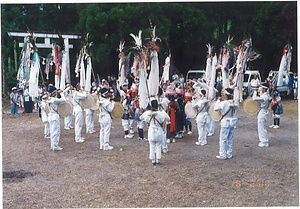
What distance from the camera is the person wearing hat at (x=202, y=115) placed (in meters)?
9.24

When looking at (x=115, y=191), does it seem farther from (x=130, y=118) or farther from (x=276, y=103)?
(x=276, y=103)

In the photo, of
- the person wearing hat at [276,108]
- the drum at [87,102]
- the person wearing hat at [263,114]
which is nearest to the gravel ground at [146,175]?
the person wearing hat at [263,114]

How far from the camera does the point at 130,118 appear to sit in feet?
33.5

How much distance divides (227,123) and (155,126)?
1286 millimetres

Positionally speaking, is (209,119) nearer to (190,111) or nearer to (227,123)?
(190,111)

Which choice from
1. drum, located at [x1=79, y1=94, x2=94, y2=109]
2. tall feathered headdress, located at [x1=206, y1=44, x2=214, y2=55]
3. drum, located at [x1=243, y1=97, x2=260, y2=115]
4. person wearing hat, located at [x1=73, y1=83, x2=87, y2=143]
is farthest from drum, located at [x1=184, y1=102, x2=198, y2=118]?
person wearing hat, located at [x1=73, y1=83, x2=87, y2=143]

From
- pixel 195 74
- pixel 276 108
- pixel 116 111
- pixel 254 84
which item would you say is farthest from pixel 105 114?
pixel 276 108

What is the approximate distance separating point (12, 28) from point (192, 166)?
3772 mm

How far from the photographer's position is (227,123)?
8.05 meters

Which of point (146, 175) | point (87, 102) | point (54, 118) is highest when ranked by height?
point (87, 102)

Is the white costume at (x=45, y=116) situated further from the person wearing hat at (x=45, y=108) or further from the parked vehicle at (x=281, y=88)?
the parked vehicle at (x=281, y=88)

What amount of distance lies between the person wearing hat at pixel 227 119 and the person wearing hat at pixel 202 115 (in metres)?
1.04

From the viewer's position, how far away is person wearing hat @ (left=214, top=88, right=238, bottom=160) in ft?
26.3

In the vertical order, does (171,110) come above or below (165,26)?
below
